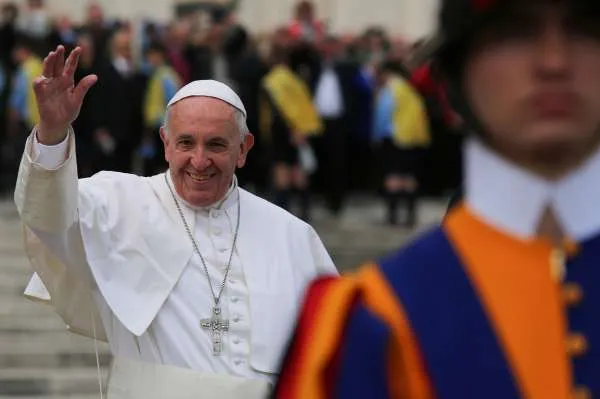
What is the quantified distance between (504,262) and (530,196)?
0.10 m

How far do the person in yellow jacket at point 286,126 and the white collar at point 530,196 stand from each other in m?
11.1

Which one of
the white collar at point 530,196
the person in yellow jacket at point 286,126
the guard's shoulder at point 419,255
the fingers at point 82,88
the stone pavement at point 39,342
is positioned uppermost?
the white collar at point 530,196

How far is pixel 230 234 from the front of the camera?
16.6 ft

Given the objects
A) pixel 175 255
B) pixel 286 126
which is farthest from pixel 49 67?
pixel 286 126

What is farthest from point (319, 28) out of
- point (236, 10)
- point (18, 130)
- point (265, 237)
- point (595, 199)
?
point (595, 199)

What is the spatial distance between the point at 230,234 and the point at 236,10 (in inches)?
704

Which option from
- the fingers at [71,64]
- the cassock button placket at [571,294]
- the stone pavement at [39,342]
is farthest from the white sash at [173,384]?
the stone pavement at [39,342]

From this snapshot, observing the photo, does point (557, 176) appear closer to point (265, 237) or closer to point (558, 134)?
point (558, 134)

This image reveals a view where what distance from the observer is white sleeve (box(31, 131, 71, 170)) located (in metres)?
4.61

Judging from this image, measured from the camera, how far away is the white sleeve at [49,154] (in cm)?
461

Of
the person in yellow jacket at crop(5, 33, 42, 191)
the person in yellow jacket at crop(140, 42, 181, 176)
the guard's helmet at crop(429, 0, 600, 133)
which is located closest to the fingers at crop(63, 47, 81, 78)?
the guard's helmet at crop(429, 0, 600, 133)

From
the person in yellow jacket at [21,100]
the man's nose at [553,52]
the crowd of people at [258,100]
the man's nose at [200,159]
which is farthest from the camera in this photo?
the person in yellow jacket at [21,100]

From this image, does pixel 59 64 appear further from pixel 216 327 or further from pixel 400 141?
pixel 400 141

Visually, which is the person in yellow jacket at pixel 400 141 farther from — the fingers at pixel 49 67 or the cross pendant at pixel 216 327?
the fingers at pixel 49 67
